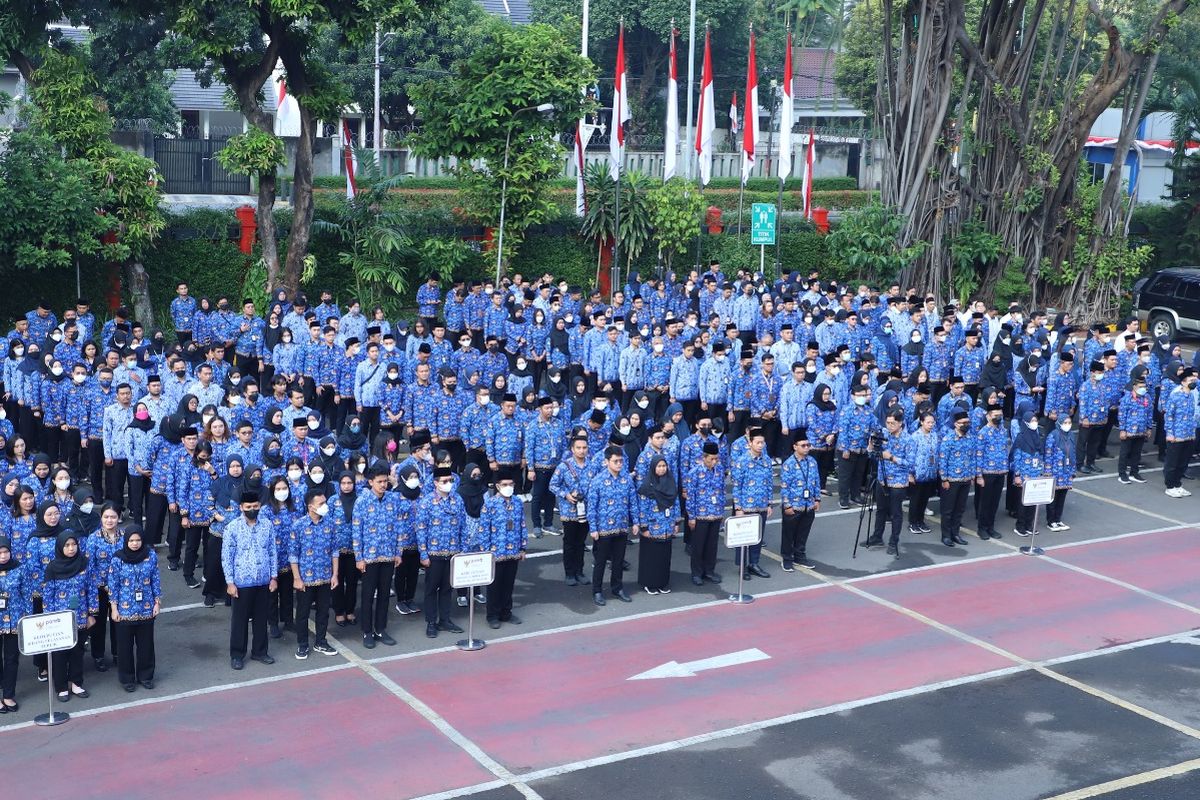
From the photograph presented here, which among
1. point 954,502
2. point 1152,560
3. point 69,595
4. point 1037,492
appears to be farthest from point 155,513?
point 1152,560

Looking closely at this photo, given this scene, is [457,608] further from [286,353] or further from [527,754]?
[286,353]

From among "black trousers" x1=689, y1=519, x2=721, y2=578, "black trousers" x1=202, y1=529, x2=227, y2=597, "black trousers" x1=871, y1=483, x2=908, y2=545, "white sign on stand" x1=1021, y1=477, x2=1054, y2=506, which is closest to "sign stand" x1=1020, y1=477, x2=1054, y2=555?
"white sign on stand" x1=1021, y1=477, x2=1054, y2=506

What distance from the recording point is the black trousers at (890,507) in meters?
17.3

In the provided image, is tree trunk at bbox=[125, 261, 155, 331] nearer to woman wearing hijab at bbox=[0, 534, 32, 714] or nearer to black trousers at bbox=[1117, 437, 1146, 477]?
woman wearing hijab at bbox=[0, 534, 32, 714]

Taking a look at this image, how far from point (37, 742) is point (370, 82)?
37.8 m

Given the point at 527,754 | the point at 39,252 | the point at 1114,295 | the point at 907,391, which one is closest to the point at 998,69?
the point at 1114,295

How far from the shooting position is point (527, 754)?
38.8 ft

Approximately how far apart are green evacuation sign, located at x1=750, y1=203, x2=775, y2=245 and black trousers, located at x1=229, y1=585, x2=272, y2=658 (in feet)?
56.6

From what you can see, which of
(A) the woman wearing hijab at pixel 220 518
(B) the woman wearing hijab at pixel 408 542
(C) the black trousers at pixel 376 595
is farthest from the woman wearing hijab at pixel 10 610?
(B) the woman wearing hijab at pixel 408 542

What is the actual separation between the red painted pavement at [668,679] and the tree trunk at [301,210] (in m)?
15.1

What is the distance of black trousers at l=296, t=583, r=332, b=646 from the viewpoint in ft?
44.7

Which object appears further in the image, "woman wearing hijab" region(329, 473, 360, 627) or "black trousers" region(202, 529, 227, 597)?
"black trousers" region(202, 529, 227, 597)

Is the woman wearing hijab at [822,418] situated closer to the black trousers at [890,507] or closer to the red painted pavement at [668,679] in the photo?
the black trousers at [890,507]

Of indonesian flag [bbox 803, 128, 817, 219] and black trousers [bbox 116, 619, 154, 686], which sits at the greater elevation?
indonesian flag [bbox 803, 128, 817, 219]
